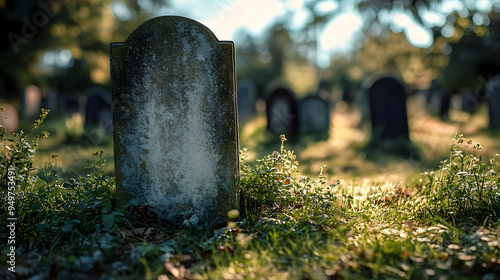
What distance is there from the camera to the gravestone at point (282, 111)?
10.4 meters

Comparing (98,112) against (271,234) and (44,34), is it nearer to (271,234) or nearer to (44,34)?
(44,34)

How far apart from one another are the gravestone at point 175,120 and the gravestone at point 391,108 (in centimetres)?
629

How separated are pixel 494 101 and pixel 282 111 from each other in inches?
236

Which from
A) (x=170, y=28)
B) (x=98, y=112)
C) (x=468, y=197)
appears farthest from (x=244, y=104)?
(x=468, y=197)

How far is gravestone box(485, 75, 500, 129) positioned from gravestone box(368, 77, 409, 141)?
374cm

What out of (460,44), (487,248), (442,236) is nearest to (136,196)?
(442,236)

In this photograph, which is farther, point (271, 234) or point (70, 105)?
point (70, 105)

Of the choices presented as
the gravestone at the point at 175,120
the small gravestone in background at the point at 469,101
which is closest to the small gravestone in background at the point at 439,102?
the small gravestone in background at the point at 469,101

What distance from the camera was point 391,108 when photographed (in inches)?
337

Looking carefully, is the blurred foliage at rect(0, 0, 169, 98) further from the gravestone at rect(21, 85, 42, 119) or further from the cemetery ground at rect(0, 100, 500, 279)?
the cemetery ground at rect(0, 100, 500, 279)

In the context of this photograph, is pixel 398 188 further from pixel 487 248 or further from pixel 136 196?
pixel 136 196

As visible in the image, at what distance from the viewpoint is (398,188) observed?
14.0ft

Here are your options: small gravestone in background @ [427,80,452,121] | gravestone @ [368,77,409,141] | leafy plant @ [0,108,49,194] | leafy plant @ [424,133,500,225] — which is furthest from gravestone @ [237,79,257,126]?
leafy plant @ [0,108,49,194]

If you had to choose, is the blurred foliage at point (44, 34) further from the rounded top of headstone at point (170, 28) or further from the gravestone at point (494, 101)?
the gravestone at point (494, 101)
